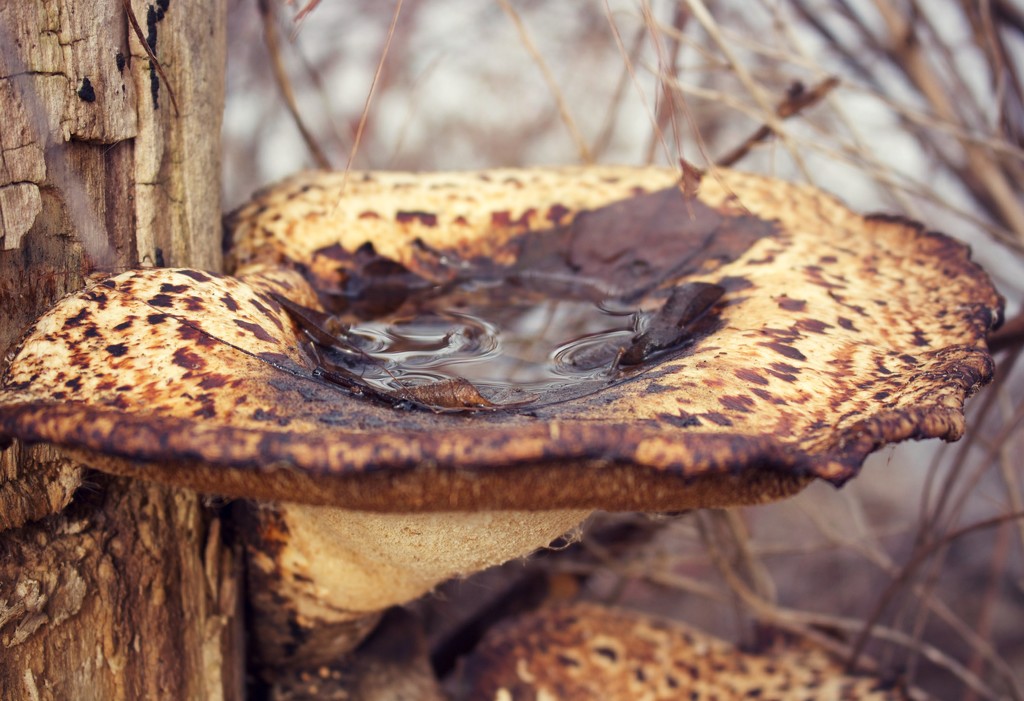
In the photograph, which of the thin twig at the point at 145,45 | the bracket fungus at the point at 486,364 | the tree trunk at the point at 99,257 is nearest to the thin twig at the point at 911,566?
the bracket fungus at the point at 486,364

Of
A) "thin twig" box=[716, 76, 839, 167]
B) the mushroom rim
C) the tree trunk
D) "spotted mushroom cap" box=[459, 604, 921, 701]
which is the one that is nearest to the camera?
the mushroom rim

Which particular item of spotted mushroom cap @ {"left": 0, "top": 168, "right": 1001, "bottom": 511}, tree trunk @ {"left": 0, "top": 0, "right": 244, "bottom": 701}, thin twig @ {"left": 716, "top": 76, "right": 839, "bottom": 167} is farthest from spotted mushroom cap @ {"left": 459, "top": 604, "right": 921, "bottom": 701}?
thin twig @ {"left": 716, "top": 76, "right": 839, "bottom": 167}

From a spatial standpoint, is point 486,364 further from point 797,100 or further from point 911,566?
point 911,566

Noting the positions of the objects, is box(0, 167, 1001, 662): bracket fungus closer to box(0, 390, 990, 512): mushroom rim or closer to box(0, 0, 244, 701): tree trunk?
box(0, 390, 990, 512): mushroom rim

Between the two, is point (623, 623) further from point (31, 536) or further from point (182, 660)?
point (31, 536)

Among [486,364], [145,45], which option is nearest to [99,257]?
[145,45]

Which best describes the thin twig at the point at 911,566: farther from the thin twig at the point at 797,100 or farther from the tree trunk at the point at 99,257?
the tree trunk at the point at 99,257
